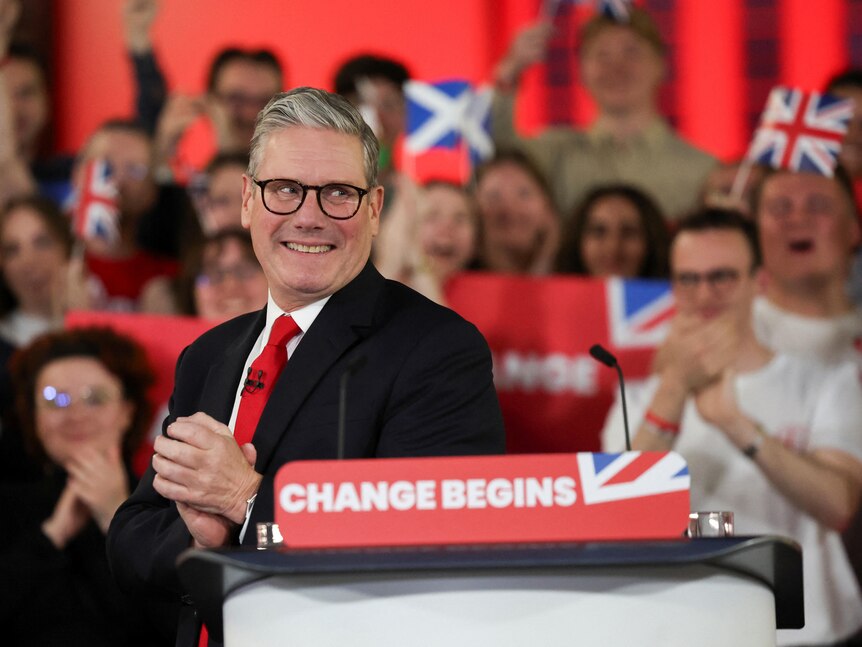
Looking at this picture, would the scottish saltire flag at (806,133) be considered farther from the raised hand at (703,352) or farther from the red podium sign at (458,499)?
the red podium sign at (458,499)

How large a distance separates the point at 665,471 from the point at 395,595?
0.35m

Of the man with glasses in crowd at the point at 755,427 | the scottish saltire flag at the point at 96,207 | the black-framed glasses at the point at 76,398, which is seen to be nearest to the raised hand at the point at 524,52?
the man with glasses in crowd at the point at 755,427

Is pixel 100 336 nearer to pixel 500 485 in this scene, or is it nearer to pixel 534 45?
pixel 534 45

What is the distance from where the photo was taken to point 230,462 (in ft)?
6.11

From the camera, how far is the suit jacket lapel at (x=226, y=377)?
209 cm

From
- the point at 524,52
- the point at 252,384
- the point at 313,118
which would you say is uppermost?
the point at 524,52

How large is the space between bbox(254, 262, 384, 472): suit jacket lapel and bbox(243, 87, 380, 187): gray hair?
0.18m

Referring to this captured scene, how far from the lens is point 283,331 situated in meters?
2.08

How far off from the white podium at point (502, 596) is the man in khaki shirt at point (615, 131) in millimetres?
3595

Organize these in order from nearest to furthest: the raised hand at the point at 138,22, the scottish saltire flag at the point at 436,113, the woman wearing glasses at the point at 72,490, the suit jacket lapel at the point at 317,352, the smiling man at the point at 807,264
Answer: the suit jacket lapel at the point at 317,352 < the woman wearing glasses at the point at 72,490 < the smiling man at the point at 807,264 < the scottish saltire flag at the point at 436,113 < the raised hand at the point at 138,22

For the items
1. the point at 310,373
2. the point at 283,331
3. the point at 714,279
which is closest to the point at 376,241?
the point at 714,279

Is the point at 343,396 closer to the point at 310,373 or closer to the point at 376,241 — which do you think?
the point at 310,373

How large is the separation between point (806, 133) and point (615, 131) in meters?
0.88

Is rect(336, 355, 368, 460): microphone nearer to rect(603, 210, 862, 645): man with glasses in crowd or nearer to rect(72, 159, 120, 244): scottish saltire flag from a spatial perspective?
rect(603, 210, 862, 645): man with glasses in crowd
